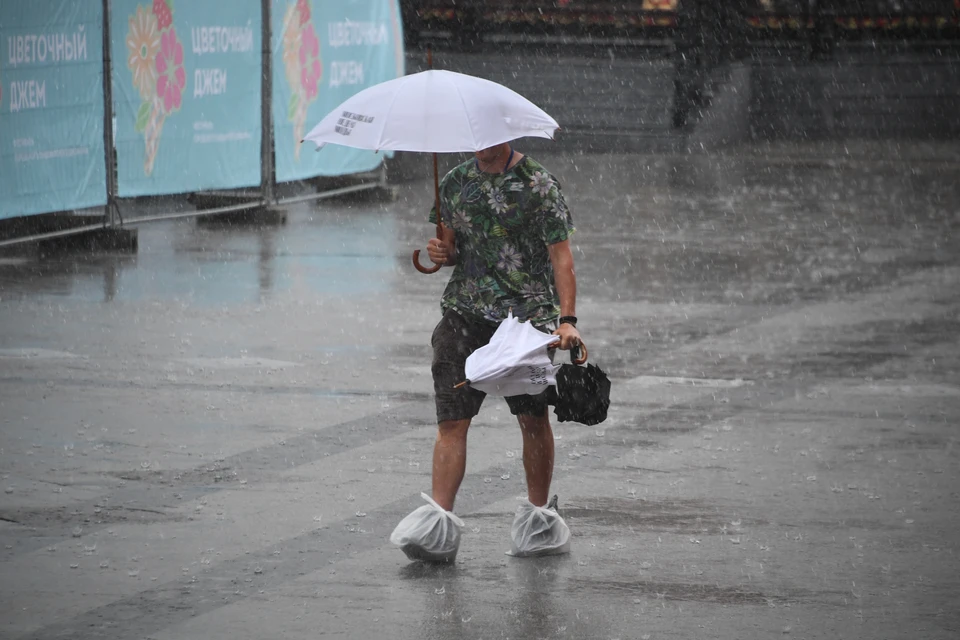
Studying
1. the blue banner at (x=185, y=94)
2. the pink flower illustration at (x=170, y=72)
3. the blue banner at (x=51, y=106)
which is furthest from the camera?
the pink flower illustration at (x=170, y=72)

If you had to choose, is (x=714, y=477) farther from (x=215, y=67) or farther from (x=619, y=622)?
(x=215, y=67)

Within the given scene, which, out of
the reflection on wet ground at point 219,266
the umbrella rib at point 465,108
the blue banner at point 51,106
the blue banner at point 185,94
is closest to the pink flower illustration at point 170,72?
the blue banner at point 185,94

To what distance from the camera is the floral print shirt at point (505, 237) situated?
5715 mm

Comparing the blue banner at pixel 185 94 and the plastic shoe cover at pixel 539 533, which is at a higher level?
the blue banner at pixel 185 94

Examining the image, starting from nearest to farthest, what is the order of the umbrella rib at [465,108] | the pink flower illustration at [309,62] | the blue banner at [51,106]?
1. the umbrella rib at [465,108]
2. the blue banner at [51,106]
3. the pink flower illustration at [309,62]

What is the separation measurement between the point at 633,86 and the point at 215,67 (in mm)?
14247

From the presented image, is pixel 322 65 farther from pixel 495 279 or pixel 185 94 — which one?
pixel 495 279

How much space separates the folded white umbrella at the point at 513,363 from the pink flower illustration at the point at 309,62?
12.5 meters

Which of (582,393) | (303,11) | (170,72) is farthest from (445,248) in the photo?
(303,11)

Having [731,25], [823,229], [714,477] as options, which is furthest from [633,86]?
[714,477]

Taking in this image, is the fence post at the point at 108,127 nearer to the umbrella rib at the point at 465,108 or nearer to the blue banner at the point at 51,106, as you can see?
the blue banner at the point at 51,106

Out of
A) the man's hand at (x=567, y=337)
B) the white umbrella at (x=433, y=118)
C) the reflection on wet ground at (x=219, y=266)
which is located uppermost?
the white umbrella at (x=433, y=118)

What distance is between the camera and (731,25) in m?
30.6

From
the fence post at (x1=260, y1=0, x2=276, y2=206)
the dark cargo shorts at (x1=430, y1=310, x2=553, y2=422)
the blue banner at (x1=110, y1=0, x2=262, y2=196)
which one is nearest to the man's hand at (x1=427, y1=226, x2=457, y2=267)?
the dark cargo shorts at (x1=430, y1=310, x2=553, y2=422)
